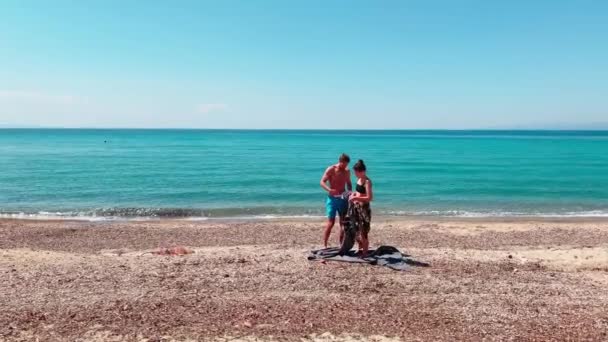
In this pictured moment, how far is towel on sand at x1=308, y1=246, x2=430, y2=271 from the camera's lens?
8.48 metres

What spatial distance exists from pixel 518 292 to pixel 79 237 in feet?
38.6

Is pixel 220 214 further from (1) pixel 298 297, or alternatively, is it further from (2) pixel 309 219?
(1) pixel 298 297

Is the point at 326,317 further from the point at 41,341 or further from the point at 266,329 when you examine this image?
the point at 41,341

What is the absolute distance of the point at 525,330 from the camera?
5.62 meters

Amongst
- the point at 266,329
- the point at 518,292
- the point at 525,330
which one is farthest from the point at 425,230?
the point at 266,329

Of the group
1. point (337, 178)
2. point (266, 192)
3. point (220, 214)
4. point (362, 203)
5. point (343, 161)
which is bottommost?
point (220, 214)

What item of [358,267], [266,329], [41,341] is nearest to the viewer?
[41,341]

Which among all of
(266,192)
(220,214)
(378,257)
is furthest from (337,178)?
(266,192)

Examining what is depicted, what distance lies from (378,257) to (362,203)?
1.12 metres

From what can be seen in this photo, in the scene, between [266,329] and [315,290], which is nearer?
[266,329]

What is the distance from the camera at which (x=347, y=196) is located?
885 centimetres

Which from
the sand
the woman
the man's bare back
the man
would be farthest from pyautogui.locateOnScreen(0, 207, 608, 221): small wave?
the woman

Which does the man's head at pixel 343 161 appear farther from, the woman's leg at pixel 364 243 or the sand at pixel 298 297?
the sand at pixel 298 297

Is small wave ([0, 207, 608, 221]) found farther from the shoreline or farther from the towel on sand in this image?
the towel on sand
